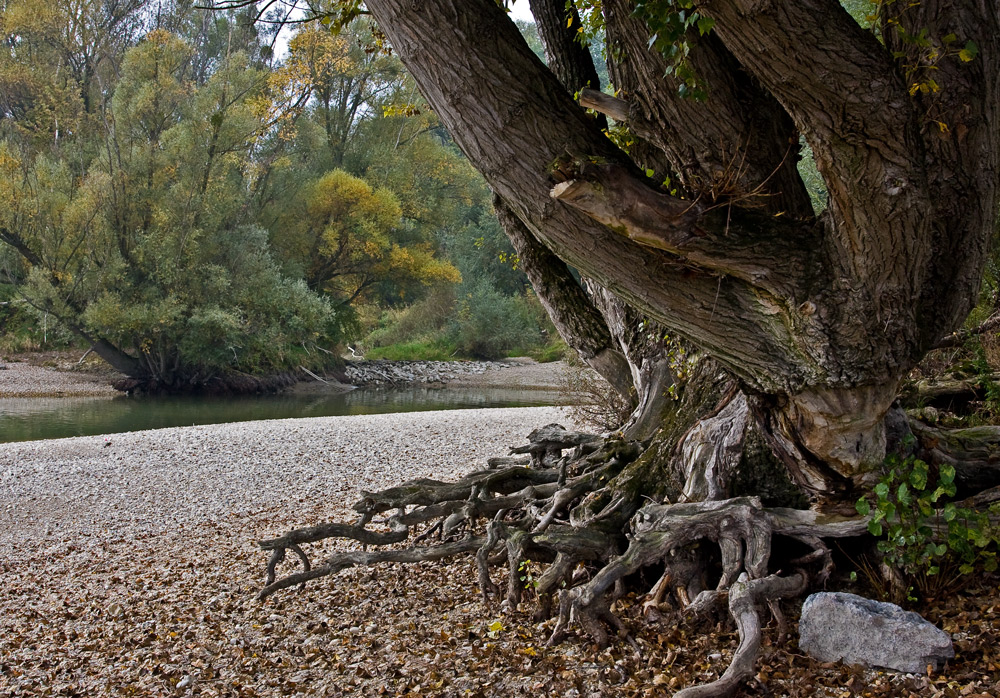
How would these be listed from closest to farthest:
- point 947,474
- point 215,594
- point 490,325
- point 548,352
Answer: point 947,474, point 215,594, point 548,352, point 490,325

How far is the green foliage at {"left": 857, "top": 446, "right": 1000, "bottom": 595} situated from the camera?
369cm

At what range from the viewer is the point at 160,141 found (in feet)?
80.1

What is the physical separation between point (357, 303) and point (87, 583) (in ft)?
89.8

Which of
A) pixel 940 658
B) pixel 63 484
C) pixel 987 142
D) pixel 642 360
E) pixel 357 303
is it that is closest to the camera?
pixel 987 142

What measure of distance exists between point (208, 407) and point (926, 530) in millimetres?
21047

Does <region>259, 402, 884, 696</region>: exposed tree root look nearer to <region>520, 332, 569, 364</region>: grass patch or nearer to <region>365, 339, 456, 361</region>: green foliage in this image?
<region>520, 332, 569, 364</region>: grass patch

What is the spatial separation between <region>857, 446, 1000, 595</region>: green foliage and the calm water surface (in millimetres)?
12108

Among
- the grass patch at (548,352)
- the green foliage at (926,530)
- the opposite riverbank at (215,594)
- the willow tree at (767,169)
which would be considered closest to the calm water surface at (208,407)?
the opposite riverbank at (215,594)

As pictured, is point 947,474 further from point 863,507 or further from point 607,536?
point 607,536

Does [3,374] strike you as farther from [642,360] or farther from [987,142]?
[987,142]

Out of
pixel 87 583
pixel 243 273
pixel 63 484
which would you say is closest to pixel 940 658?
pixel 87 583

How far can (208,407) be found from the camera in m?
22.2

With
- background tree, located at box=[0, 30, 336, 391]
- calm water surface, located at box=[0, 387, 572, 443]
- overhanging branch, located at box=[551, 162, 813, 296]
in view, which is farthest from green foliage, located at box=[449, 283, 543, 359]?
overhanging branch, located at box=[551, 162, 813, 296]

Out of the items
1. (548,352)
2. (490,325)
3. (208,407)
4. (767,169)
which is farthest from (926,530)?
(490,325)
